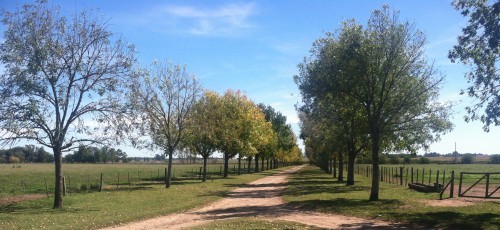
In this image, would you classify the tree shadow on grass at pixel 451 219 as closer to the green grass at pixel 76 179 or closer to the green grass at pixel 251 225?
the green grass at pixel 251 225

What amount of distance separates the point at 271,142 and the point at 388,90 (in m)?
52.1

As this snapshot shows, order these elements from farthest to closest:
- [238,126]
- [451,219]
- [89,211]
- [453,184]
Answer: [238,126], [453,184], [89,211], [451,219]

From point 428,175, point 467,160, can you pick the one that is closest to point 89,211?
point 428,175

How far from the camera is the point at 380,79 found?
25547 mm

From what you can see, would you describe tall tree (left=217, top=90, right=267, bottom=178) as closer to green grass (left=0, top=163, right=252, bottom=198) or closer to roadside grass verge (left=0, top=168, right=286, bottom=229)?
green grass (left=0, top=163, right=252, bottom=198)

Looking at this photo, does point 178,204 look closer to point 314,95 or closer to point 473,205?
point 314,95

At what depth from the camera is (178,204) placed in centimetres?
2536

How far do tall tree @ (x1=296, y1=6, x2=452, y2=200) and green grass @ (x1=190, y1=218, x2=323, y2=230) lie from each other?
32.9 ft

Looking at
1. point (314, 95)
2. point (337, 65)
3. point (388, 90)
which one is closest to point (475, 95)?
point (388, 90)

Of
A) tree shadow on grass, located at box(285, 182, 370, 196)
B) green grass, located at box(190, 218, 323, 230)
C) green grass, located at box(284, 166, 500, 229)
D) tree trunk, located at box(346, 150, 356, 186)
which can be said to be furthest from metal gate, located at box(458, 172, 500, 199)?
green grass, located at box(190, 218, 323, 230)

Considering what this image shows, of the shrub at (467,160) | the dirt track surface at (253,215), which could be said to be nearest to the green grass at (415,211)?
the dirt track surface at (253,215)

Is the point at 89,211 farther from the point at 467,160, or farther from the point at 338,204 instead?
the point at 467,160

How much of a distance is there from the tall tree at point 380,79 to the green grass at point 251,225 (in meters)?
10.0

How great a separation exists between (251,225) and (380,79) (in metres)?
13.0
